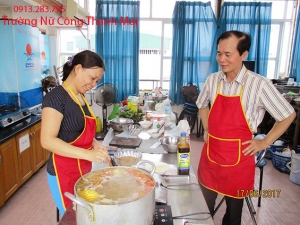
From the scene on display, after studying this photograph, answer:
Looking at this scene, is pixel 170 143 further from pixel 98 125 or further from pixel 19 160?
pixel 98 125

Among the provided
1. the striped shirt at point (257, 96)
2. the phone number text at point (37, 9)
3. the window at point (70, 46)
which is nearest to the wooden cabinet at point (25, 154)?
the phone number text at point (37, 9)

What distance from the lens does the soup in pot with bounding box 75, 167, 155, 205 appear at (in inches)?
34.5

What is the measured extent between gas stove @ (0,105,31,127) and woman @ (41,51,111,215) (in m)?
1.64

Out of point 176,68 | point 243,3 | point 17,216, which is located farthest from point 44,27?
point 243,3

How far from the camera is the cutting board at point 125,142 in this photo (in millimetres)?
1954

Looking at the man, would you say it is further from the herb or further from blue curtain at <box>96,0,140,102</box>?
blue curtain at <box>96,0,140,102</box>

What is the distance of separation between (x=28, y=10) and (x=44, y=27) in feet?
5.63

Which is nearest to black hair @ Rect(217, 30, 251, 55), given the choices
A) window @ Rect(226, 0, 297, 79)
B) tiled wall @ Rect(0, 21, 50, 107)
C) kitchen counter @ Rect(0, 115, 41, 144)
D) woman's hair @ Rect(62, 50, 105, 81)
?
woman's hair @ Rect(62, 50, 105, 81)

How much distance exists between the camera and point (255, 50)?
15.8 feet

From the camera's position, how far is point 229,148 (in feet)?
5.02

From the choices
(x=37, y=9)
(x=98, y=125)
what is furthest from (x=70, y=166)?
(x=98, y=125)

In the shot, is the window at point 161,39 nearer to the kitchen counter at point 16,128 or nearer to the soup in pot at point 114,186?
the kitchen counter at point 16,128

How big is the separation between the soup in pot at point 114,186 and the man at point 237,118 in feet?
2.38

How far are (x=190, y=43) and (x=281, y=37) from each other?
202cm
